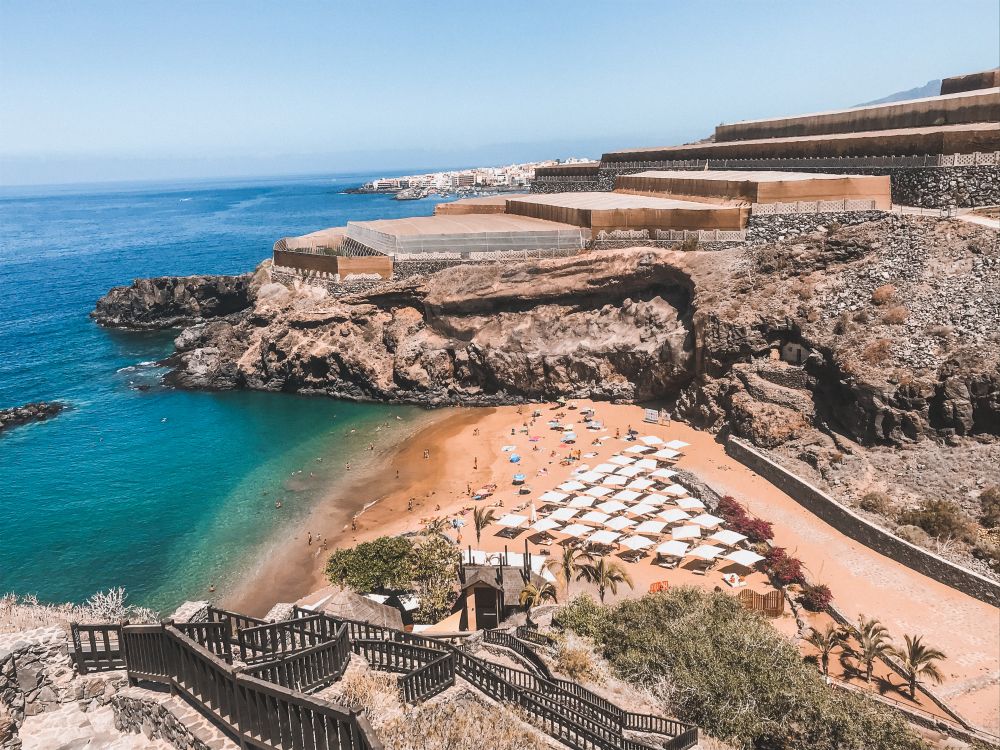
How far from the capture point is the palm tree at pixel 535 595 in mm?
18163

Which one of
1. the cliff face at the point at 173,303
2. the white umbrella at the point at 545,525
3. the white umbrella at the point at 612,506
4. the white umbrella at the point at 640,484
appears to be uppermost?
the cliff face at the point at 173,303

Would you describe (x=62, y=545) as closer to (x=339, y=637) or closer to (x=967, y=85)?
(x=339, y=637)

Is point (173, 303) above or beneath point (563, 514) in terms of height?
above

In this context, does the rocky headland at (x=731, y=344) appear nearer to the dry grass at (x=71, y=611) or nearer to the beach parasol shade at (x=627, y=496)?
the beach parasol shade at (x=627, y=496)

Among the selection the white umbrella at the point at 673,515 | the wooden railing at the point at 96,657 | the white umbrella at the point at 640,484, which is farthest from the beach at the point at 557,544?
the wooden railing at the point at 96,657

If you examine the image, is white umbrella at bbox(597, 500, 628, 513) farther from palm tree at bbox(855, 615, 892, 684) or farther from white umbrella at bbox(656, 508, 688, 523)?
palm tree at bbox(855, 615, 892, 684)

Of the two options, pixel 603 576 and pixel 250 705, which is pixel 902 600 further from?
pixel 250 705

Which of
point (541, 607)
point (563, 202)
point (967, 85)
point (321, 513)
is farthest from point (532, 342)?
point (967, 85)

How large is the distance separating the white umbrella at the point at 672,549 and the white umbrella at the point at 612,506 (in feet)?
10.6

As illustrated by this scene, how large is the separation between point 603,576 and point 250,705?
13.4 meters

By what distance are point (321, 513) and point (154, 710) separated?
2184 centimetres

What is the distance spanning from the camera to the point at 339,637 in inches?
376

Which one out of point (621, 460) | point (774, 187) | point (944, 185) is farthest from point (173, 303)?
point (944, 185)

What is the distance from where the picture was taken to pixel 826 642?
55.5ft
